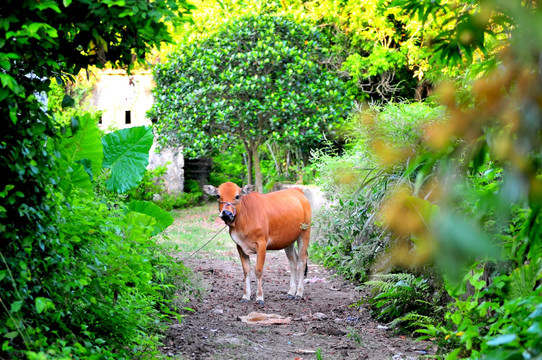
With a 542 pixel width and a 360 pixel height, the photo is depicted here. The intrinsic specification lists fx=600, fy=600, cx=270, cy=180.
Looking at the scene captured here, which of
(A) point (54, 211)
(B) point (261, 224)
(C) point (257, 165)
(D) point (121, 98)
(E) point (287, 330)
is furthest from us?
(D) point (121, 98)

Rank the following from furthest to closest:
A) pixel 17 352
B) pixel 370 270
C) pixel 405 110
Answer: pixel 370 270 → pixel 405 110 → pixel 17 352

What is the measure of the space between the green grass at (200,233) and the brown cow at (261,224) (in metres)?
1.22

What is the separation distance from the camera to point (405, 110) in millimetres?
7449

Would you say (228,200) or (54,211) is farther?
(228,200)

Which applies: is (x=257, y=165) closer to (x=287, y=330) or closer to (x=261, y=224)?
(x=261, y=224)

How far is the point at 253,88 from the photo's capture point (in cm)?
1556

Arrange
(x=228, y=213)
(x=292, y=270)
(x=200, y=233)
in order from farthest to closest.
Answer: (x=200, y=233), (x=292, y=270), (x=228, y=213)

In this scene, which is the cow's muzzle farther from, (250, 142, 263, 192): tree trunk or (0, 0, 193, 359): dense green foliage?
(250, 142, 263, 192): tree trunk

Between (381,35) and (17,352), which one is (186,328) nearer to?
(17,352)

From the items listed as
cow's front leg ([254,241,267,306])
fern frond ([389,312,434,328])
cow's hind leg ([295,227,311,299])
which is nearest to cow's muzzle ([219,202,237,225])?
cow's front leg ([254,241,267,306])

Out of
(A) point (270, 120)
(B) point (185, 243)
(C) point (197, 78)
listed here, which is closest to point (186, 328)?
(B) point (185, 243)

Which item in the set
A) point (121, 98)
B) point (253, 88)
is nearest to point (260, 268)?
point (253, 88)

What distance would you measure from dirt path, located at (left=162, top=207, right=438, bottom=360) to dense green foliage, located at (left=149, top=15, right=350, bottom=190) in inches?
276

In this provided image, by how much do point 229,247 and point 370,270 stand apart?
5.45 meters
